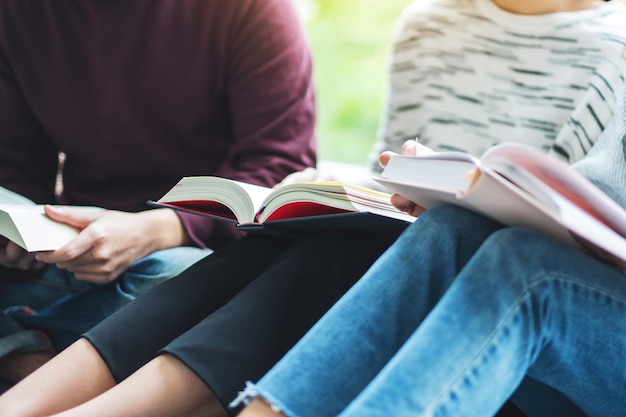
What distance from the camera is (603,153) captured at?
96cm

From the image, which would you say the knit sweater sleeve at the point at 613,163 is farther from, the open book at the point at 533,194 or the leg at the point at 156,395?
the leg at the point at 156,395

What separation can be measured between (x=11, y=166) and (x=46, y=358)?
1.38 feet

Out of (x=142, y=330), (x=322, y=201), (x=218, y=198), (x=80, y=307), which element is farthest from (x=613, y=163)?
(x=80, y=307)

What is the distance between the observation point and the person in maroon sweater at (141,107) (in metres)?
1.23

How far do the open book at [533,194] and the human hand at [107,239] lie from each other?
1.84 feet

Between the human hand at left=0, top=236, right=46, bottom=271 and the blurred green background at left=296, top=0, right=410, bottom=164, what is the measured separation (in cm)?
93

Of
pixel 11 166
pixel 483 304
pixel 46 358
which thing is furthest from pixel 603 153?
pixel 11 166

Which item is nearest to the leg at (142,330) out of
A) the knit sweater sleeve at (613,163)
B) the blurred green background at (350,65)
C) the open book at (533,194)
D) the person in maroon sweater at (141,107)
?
the person in maroon sweater at (141,107)

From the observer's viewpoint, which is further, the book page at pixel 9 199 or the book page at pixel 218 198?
the book page at pixel 9 199

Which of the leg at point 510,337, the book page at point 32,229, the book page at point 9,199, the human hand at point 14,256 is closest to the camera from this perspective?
the leg at point 510,337

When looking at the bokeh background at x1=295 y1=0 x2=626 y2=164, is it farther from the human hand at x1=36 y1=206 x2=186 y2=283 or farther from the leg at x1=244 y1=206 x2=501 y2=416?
the leg at x1=244 y1=206 x2=501 y2=416

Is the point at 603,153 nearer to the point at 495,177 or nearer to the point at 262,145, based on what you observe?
the point at 495,177

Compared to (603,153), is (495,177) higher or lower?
higher

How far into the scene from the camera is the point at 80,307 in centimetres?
119
